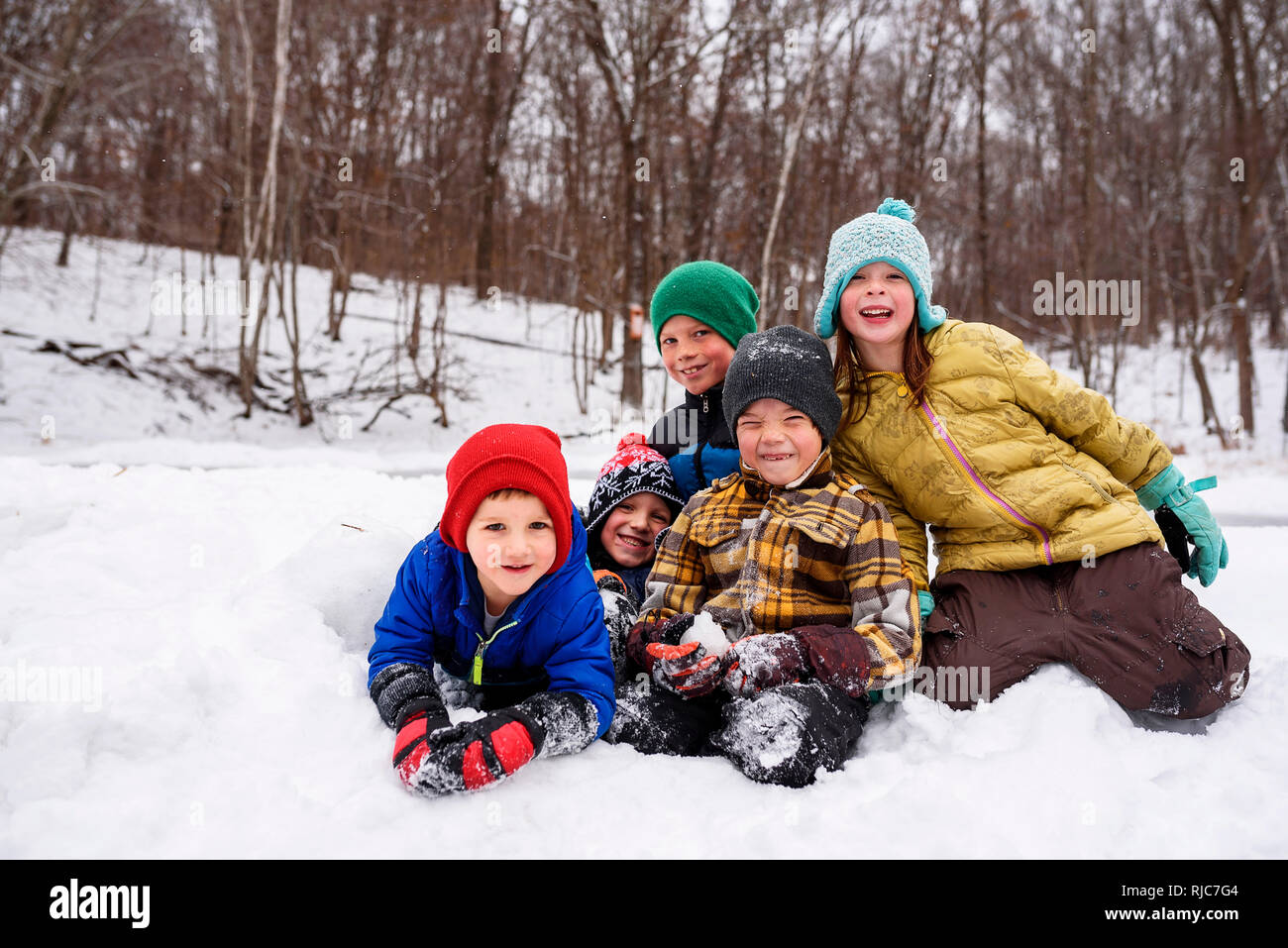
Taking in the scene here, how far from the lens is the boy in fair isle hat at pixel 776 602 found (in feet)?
6.69

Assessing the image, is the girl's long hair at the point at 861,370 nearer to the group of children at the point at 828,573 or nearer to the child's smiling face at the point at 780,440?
the group of children at the point at 828,573

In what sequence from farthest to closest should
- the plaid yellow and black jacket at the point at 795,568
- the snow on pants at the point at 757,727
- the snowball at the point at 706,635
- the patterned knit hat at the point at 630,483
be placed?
the patterned knit hat at the point at 630,483 → the snowball at the point at 706,635 → the plaid yellow and black jacket at the point at 795,568 → the snow on pants at the point at 757,727

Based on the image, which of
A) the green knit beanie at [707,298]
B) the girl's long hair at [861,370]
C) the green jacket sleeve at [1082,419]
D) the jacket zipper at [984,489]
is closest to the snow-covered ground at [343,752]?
the jacket zipper at [984,489]

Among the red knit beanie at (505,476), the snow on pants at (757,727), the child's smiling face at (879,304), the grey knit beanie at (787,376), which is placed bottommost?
the snow on pants at (757,727)

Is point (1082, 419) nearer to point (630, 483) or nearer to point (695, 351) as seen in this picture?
point (695, 351)

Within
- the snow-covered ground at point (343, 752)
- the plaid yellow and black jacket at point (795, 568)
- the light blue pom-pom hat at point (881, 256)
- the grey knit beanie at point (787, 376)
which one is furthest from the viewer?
the light blue pom-pom hat at point (881, 256)

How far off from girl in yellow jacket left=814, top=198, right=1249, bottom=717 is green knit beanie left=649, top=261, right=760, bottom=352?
0.58 metres

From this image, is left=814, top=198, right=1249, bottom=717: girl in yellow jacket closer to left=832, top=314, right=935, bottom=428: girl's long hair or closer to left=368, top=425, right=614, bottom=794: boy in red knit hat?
left=832, top=314, right=935, bottom=428: girl's long hair

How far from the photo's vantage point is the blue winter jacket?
213 cm

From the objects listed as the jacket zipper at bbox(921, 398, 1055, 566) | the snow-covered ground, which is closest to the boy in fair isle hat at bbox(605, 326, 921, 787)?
the snow-covered ground

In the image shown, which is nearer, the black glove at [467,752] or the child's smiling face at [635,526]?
the black glove at [467,752]

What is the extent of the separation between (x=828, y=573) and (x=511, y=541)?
A: 1.00 meters

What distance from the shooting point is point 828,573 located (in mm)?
2352
